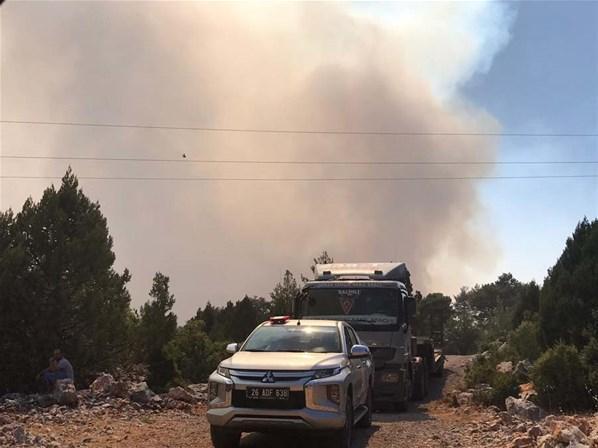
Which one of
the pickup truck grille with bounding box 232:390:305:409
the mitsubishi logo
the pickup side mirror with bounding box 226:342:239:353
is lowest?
the pickup truck grille with bounding box 232:390:305:409

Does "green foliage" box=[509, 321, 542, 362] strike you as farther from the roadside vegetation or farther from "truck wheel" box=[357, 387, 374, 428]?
"truck wheel" box=[357, 387, 374, 428]

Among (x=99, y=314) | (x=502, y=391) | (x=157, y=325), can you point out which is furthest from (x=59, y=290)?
(x=502, y=391)

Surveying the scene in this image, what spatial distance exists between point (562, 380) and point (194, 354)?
467 inches

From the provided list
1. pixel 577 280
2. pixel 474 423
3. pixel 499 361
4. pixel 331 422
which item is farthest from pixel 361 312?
pixel 499 361

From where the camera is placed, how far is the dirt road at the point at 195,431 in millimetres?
9867

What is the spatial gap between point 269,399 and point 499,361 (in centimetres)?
1693

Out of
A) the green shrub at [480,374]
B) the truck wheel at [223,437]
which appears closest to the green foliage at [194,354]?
the green shrub at [480,374]

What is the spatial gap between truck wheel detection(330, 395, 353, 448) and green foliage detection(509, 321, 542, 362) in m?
9.78

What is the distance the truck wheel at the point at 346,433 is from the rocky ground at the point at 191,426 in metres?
0.32

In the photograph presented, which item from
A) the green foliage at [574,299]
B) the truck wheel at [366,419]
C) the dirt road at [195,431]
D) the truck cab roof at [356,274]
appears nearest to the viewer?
the dirt road at [195,431]

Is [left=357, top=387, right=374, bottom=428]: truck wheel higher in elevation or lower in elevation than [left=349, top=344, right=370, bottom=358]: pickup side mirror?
lower

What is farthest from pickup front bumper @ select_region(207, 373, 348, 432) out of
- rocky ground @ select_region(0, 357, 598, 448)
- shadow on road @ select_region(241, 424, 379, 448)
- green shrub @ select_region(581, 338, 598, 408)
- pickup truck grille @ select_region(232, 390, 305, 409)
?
green shrub @ select_region(581, 338, 598, 408)

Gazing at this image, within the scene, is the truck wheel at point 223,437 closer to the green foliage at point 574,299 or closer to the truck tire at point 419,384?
the green foliage at point 574,299

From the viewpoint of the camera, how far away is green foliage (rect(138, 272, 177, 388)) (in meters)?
20.3
